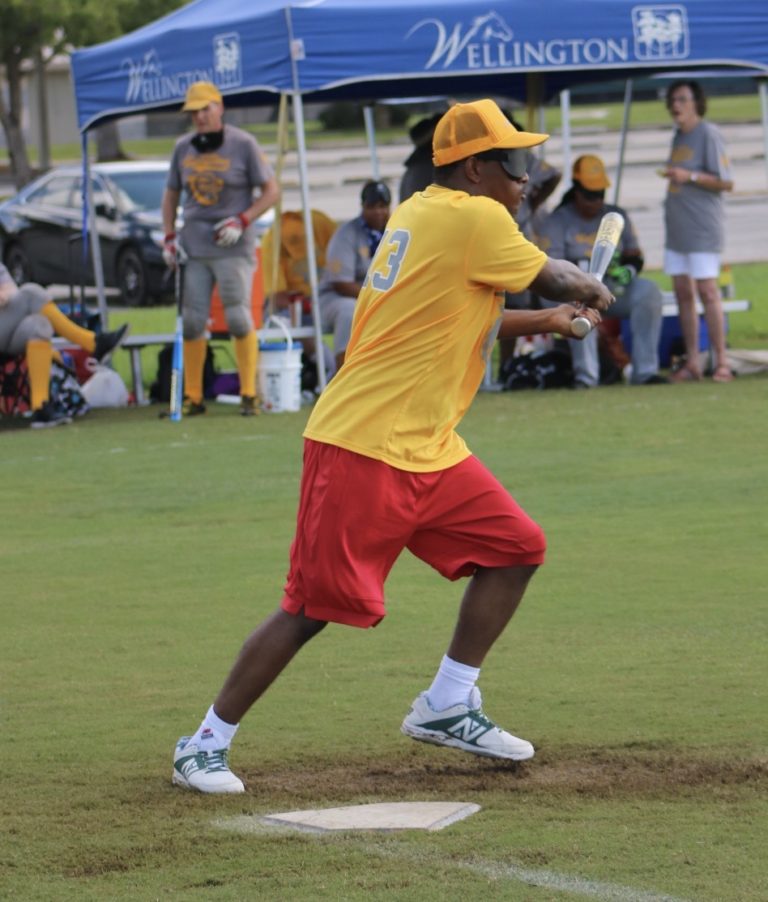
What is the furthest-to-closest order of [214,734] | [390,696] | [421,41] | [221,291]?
[421,41] → [221,291] → [390,696] → [214,734]

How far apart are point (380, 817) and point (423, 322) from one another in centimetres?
140

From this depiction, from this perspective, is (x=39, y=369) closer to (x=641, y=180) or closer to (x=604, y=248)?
(x=604, y=248)

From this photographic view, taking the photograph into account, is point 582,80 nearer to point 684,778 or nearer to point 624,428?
point 624,428

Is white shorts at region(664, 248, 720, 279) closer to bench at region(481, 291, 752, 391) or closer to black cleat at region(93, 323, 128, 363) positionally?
bench at region(481, 291, 752, 391)

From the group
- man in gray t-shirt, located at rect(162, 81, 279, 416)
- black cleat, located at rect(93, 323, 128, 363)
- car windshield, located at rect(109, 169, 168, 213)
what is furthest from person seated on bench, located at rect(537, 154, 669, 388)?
car windshield, located at rect(109, 169, 168, 213)

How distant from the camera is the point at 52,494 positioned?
35.9 feet

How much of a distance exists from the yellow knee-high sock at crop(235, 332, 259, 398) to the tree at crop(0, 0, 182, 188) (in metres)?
28.7

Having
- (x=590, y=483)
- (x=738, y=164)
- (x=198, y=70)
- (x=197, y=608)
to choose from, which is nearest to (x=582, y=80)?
(x=198, y=70)

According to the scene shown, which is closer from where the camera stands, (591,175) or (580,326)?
(580,326)

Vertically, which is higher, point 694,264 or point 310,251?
point 310,251

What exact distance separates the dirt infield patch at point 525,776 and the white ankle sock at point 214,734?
166 millimetres

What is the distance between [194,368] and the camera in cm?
1458

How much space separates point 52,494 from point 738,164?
3457cm

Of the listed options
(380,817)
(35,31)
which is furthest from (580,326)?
(35,31)
